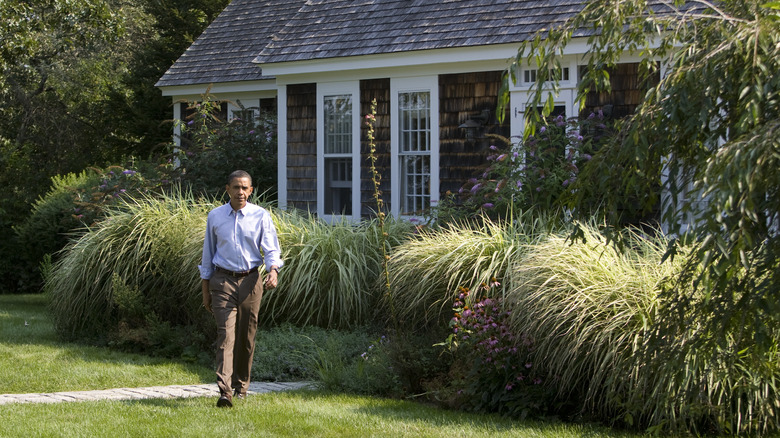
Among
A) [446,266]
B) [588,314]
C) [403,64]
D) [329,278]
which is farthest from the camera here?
[403,64]

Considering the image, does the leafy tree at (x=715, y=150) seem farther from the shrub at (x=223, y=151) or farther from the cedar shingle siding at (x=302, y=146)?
the cedar shingle siding at (x=302, y=146)

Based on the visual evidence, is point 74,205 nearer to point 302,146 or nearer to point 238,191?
point 302,146

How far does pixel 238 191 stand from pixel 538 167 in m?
4.81

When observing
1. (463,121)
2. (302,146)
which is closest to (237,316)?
(463,121)

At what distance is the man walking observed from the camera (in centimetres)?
743

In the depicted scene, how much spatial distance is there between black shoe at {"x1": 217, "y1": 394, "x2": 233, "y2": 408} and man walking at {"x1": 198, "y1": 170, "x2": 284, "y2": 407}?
0.24 m

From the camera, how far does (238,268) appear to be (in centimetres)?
747

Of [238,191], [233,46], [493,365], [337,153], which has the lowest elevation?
[493,365]

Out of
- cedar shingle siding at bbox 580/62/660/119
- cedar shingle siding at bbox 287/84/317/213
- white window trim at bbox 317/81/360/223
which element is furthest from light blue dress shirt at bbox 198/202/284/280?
cedar shingle siding at bbox 287/84/317/213

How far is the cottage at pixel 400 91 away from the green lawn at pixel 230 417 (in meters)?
4.31

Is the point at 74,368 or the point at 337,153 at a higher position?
the point at 337,153

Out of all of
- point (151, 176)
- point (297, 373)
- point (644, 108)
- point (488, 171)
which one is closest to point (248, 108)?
point (151, 176)

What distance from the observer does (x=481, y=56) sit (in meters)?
12.5

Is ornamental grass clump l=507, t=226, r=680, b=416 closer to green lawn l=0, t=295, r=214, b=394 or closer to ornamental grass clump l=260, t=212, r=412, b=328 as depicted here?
ornamental grass clump l=260, t=212, r=412, b=328
